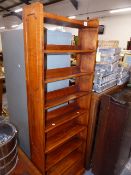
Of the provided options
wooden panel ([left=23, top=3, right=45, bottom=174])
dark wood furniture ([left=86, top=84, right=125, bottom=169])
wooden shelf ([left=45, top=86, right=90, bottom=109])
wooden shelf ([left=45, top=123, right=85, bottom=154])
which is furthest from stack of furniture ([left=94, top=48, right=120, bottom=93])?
wooden panel ([left=23, top=3, right=45, bottom=174])

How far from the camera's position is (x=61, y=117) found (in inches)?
61.9

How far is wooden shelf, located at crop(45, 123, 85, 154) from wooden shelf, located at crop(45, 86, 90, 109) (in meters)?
0.44

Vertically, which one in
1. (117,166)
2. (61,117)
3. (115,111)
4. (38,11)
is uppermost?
(38,11)

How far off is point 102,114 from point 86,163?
2.67ft

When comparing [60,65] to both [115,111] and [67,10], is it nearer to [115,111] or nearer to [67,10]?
[115,111]

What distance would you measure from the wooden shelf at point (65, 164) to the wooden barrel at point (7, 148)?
2.59 feet

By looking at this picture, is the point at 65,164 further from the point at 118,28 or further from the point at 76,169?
the point at 118,28

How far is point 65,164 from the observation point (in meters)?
1.88

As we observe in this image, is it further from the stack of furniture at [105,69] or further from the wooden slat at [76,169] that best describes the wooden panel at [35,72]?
the stack of furniture at [105,69]

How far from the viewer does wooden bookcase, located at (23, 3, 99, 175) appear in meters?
1.10

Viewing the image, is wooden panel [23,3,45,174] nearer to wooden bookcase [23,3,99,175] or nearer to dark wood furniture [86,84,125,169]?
wooden bookcase [23,3,99,175]

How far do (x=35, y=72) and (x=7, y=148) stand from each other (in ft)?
1.93

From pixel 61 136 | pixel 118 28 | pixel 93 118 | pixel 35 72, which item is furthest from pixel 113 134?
pixel 118 28

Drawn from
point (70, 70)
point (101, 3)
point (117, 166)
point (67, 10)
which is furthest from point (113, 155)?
point (67, 10)
